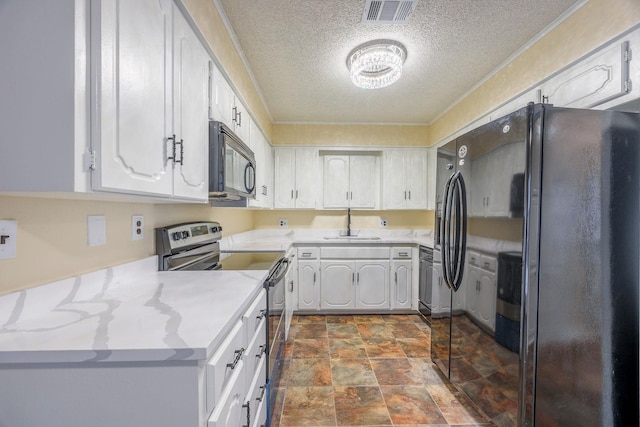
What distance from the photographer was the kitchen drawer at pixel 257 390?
1.12 m

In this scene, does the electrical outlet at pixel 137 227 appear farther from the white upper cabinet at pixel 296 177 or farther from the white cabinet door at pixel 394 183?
the white cabinet door at pixel 394 183

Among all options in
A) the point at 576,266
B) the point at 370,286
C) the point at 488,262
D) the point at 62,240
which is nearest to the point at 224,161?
the point at 62,240

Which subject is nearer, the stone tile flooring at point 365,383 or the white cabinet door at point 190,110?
the white cabinet door at point 190,110

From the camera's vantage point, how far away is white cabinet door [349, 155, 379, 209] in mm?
3666

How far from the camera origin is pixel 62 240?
94 centimetres

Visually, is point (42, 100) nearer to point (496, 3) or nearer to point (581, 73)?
point (496, 3)

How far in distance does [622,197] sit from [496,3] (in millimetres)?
1262

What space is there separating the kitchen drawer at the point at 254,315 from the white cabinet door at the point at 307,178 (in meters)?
2.21

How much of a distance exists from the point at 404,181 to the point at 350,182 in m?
0.70

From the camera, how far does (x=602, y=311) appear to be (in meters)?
1.23

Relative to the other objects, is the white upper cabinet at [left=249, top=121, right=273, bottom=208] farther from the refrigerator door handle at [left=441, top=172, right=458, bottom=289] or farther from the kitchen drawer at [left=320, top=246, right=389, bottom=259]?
the refrigerator door handle at [left=441, top=172, right=458, bottom=289]

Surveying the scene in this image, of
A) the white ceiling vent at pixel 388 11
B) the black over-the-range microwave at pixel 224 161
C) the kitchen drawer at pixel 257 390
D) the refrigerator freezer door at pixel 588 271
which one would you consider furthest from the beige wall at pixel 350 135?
the kitchen drawer at pixel 257 390

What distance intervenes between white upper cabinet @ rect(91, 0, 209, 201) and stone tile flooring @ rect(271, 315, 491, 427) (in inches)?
56.1

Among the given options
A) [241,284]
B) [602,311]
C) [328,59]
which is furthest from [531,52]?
[241,284]
